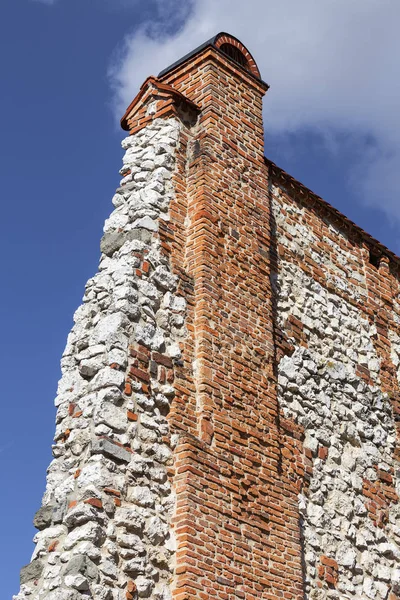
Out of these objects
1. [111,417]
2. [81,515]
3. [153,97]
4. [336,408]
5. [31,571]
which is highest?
[153,97]

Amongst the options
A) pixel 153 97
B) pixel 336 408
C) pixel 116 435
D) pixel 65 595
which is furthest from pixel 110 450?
pixel 153 97

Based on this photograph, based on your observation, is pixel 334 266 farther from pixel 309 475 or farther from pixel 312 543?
pixel 312 543

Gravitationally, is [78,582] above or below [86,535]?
below

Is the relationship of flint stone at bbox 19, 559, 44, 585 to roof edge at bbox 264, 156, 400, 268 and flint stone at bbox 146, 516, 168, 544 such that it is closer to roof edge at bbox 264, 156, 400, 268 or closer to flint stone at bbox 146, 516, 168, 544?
flint stone at bbox 146, 516, 168, 544

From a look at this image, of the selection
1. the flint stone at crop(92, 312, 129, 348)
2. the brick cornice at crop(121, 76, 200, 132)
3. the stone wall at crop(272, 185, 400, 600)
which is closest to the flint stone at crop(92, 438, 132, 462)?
the flint stone at crop(92, 312, 129, 348)

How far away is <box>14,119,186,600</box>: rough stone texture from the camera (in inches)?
271

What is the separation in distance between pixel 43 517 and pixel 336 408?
407cm

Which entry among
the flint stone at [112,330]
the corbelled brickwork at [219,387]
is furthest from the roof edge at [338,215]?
the flint stone at [112,330]

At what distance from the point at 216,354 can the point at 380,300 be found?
4.10 m

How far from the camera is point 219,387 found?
8438mm

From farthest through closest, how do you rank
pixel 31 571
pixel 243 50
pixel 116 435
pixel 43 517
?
pixel 243 50, pixel 116 435, pixel 43 517, pixel 31 571

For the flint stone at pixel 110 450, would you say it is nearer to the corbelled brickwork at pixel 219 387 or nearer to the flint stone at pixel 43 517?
the corbelled brickwork at pixel 219 387

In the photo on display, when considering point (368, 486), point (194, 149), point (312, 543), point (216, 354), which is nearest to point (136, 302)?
point (216, 354)

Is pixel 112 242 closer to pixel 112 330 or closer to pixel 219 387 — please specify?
pixel 112 330
